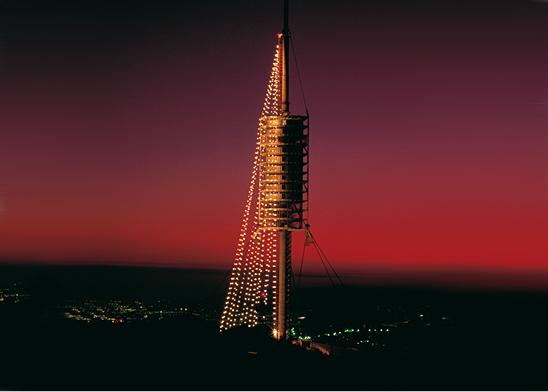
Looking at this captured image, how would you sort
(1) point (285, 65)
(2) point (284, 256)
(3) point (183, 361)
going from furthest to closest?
(2) point (284, 256) → (1) point (285, 65) → (3) point (183, 361)

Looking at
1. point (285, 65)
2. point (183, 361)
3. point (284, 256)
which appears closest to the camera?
point (183, 361)

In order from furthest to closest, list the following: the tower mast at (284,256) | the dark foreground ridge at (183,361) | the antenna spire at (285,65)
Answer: the tower mast at (284,256) → the antenna spire at (285,65) → the dark foreground ridge at (183,361)

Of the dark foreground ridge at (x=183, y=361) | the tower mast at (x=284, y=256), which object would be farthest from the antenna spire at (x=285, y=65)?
the dark foreground ridge at (x=183, y=361)

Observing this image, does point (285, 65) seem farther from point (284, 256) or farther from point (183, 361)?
point (183, 361)

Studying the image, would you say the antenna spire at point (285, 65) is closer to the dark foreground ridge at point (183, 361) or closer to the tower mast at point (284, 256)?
the tower mast at point (284, 256)

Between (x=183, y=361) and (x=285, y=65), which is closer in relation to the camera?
(x=183, y=361)

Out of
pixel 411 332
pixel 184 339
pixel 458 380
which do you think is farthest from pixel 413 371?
pixel 411 332

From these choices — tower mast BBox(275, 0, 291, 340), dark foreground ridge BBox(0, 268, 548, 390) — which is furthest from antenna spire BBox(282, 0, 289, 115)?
dark foreground ridge BBox(0, 268, 548, 390)

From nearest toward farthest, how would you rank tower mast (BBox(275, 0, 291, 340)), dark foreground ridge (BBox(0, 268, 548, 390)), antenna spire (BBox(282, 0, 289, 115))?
dark foreground ridge (BBox(0, 268, 548, 390)), antenna spire (BBox(282, 0, 289, 115)), tower mast (BBox(275, 0, 291, 340))

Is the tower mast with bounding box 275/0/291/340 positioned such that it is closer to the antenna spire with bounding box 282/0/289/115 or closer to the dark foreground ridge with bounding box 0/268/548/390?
the antenna spire with bounding box 282/0/289/115

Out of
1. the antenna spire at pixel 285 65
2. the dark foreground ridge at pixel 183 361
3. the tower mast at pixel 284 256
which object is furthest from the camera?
the tower mast at pixel 284 256

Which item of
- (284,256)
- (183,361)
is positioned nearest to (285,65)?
(284,256)

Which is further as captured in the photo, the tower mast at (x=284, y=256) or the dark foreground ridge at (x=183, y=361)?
the tower mast at (x=284, y=256)

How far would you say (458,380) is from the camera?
133ft
